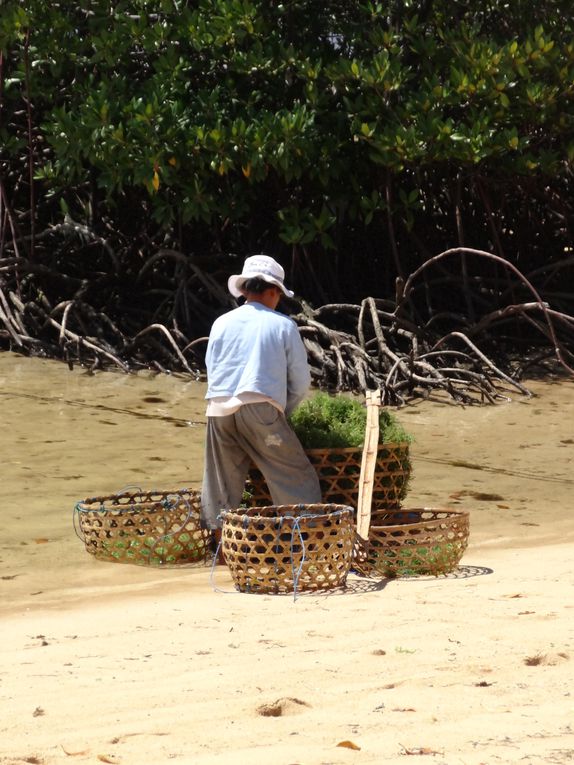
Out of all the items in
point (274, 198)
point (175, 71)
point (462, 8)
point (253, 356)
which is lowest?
point (253, 356)

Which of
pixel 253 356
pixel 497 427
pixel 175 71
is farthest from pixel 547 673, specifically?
pixel 175 71

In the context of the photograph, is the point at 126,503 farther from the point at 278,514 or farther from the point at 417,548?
the point at 417,548

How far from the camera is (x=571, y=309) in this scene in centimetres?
1107

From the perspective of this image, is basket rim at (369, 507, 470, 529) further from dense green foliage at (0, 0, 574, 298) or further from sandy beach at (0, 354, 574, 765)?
dense green foliage at (0, 0, 574, 298)

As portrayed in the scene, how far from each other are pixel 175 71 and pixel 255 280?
505 centimetres

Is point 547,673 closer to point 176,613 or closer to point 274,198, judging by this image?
point 176,613

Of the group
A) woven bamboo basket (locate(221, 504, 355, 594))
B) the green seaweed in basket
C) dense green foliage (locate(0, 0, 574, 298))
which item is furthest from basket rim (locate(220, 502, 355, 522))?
dense green foliage (locate(0, 0, 574, 298))

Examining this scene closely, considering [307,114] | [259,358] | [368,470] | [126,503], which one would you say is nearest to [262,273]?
[259,358]

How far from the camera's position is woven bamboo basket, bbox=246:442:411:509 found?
5.02 metres

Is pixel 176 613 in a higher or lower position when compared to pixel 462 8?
lower

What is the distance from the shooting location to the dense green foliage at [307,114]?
373 inches

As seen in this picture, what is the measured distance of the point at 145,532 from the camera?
517 centimetres

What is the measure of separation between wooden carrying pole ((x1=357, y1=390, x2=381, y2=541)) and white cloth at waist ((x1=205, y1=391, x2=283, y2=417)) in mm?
326

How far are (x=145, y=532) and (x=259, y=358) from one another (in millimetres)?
801
